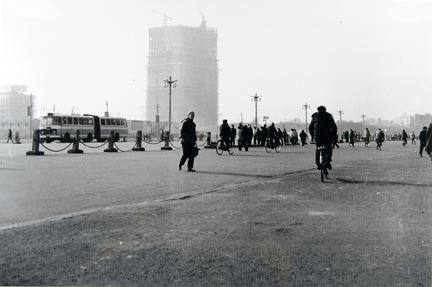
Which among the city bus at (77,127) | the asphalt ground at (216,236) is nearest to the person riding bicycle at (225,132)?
the asphalt ground at (216,236)

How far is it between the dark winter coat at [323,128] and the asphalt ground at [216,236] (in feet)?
7.28

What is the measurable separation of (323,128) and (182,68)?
15503 cm

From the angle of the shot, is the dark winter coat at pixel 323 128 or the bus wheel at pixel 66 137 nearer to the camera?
the dark winter coat at pixel 323 128

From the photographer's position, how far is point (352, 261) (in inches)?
170

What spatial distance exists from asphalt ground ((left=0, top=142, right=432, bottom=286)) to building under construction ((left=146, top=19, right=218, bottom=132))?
155952 millimetres

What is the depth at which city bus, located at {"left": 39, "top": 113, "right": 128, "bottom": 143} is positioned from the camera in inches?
1748

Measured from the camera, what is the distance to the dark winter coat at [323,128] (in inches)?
463

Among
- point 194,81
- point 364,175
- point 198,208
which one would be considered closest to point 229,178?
point 364,175

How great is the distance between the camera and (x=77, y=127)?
4731cm

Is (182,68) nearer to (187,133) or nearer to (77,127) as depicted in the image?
(77,127)

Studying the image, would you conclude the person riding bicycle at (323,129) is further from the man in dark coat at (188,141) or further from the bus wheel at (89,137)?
the bus wheel at (89,137)

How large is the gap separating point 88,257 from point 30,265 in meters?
0.51

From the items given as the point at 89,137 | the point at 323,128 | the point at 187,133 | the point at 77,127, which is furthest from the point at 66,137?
the point at 323,128

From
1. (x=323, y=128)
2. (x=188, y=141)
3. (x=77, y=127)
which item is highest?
(x=77, y=127)
